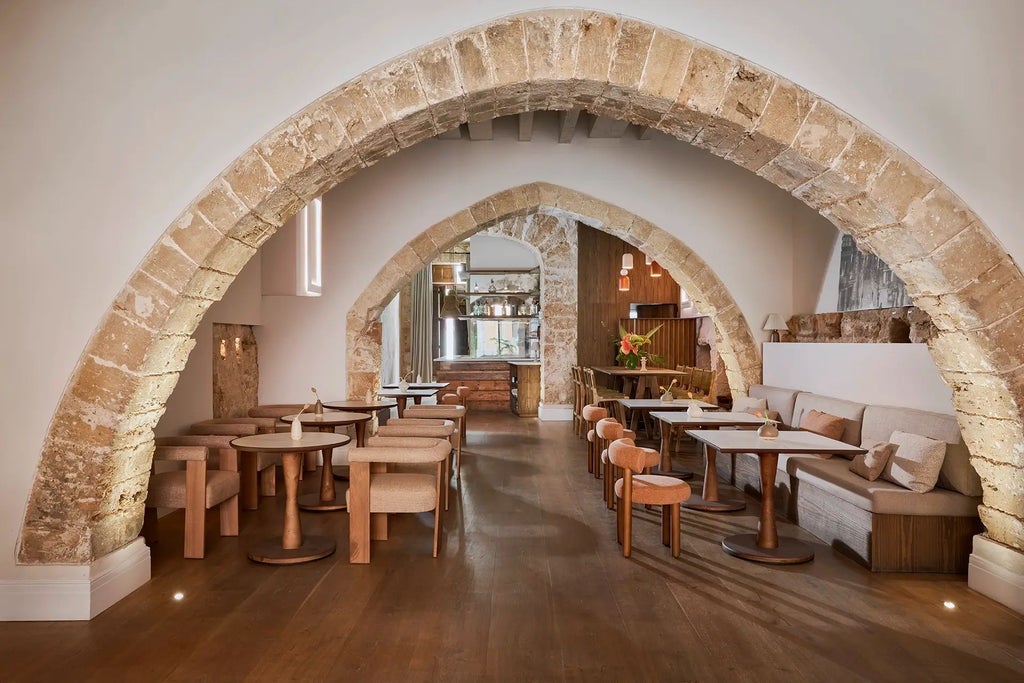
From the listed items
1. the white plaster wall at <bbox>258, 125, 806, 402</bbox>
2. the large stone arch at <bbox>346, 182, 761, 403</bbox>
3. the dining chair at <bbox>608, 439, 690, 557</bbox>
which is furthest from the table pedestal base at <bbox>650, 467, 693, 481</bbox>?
the dining chair at <bbox>608, 439, 690, 557</bbox>

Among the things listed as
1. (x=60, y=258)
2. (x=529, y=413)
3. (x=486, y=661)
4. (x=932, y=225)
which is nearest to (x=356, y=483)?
(x=486, y=661)

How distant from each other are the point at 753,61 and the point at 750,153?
0.53 m

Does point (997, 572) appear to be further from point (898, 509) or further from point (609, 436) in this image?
point (609, 436)

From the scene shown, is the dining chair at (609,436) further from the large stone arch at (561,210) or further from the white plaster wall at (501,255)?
the white plaster wall at (501,255)

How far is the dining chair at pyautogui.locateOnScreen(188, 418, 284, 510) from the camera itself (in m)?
5.34

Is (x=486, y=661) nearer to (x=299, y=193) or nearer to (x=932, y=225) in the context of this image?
(x=299, y=193)

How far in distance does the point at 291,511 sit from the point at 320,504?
3.75 feet

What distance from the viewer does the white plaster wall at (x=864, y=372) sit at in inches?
186

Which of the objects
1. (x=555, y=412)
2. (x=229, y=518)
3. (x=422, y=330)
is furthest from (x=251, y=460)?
(x=422, y=330)

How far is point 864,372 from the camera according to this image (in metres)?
5.55

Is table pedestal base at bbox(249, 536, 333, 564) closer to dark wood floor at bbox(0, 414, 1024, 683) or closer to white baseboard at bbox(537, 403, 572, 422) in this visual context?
dark wood floor at bbox(0, 414, 1024, 683)

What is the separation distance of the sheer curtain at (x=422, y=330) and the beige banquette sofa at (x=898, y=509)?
321 inches

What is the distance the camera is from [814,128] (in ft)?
12.0

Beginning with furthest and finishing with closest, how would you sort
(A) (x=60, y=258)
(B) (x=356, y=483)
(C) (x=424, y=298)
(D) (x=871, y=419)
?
(C) (x=424, y=298)
(D) (x=871, y=419)
(B) (x=356, y=483)
(A) (x=60, y=258)
